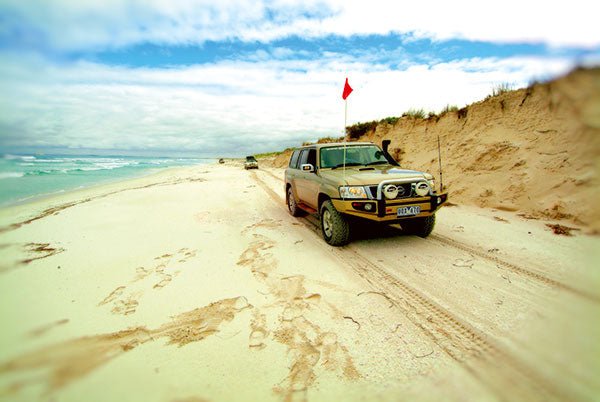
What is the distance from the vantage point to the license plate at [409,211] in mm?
4582

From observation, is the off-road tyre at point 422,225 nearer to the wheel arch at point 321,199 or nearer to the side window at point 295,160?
the wheel arch at point 321,199

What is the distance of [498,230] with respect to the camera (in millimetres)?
5730

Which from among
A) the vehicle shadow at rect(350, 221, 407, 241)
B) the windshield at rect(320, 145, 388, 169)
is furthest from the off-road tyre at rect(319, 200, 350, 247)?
the windshield at rect(320, 145, 388, 169)

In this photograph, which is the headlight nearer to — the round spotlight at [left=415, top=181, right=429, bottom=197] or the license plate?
the license plate

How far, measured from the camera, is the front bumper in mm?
4516

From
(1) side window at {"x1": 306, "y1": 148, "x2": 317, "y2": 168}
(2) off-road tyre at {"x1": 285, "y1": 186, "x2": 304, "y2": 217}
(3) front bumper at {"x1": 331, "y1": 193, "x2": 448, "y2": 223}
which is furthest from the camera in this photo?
(2) off-road tyre at {"x1": 285, "y1": 186, "x2": 304, "y2": 217}

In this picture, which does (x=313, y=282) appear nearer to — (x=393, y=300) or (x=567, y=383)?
(x=393, y=300)

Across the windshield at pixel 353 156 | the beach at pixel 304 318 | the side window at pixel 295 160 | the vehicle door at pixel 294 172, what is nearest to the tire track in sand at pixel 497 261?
the beach at pixel 304 318

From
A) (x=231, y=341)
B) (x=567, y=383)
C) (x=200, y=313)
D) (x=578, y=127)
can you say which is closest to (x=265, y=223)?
(x=200, y=313)

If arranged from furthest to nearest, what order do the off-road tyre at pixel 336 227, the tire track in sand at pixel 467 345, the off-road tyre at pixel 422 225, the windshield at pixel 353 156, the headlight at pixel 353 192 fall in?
1. the windshield at pixel 353 156
2. the off-road tyre at pixel 422 225
3. the off-road tyre at pixel 336 227
4. the headlight at pixel 353 192
5. the tire track in sand at pixel 467 345

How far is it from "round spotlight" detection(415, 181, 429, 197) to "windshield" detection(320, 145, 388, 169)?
1.45 m

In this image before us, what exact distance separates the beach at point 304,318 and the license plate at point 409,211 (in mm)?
604

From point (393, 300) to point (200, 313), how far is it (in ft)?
6.82

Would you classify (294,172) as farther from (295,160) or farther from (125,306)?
(125,306)
